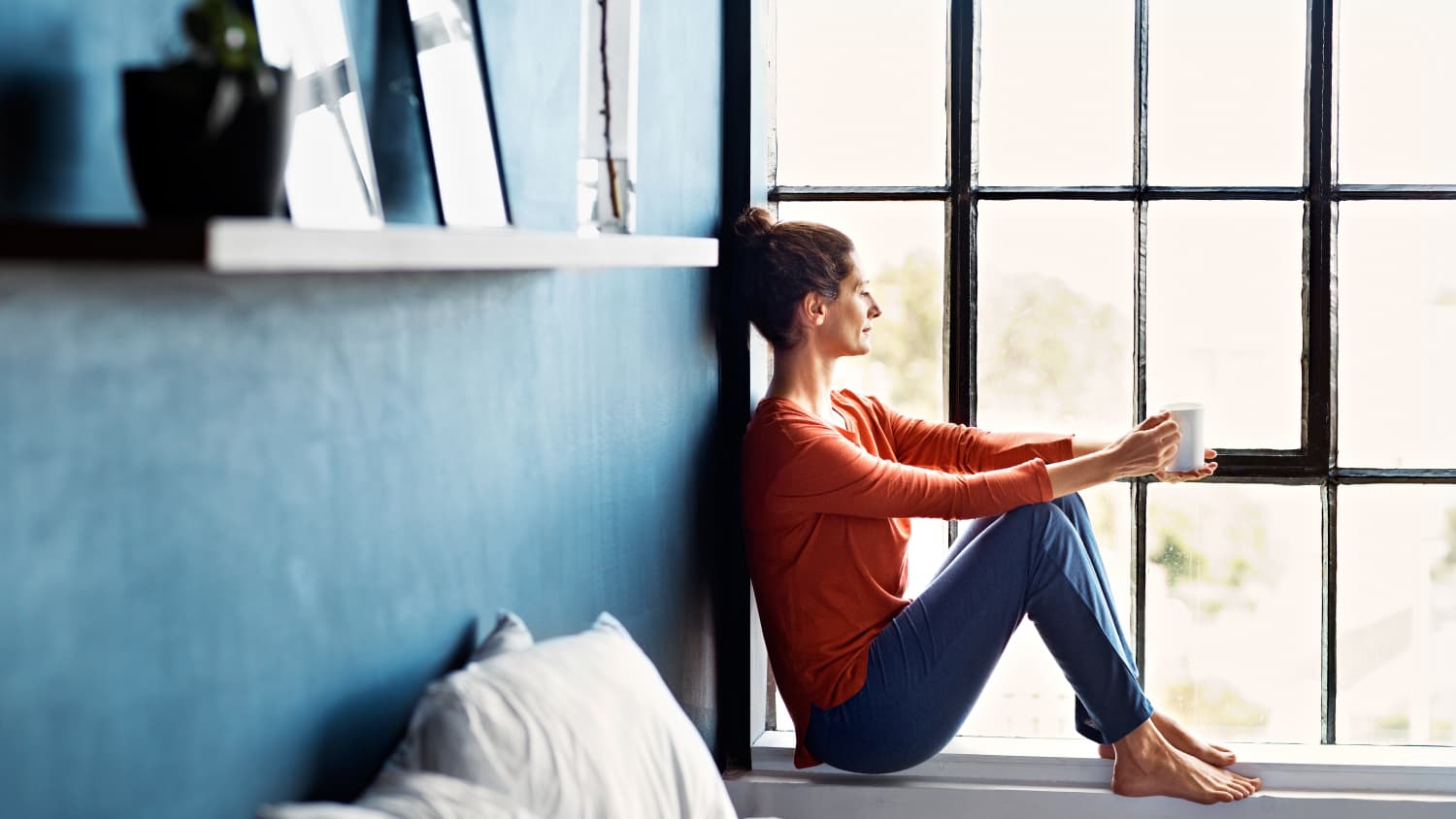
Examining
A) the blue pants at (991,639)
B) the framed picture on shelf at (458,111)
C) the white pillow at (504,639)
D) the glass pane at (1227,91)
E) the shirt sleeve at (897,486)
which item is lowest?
the blue pants at (991,639)

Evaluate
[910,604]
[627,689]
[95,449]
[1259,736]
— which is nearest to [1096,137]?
[910,604]

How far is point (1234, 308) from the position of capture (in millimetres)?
2799

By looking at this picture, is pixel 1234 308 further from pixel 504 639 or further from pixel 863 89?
pixel 504 639

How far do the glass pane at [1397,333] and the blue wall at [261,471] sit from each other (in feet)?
5.37

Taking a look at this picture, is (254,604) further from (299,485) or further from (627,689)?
(627,689)

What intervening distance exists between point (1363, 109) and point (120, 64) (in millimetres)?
2519

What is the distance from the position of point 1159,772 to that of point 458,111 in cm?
178

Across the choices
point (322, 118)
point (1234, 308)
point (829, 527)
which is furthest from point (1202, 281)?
point (322, 118)

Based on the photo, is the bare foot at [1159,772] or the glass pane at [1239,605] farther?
the glass pane at [1239,605]

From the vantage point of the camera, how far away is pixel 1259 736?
9.25 ft

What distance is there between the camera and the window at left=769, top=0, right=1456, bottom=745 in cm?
275

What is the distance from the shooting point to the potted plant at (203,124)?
0.81 m

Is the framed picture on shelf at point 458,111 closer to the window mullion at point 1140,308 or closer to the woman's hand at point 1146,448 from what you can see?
the woman's hand at point 1146,448

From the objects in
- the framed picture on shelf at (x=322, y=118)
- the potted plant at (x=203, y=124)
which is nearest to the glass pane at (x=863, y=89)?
the framed picture on shelf at (x=322, y=118)
